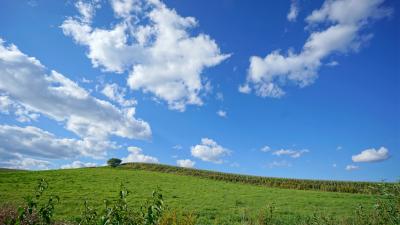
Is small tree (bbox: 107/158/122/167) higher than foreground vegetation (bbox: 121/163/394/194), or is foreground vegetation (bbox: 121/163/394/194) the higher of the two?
small tree (bbox: 107/158/122/167)

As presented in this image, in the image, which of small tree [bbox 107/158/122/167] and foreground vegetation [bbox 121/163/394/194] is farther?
small tree [bbox 107/158/122/167]

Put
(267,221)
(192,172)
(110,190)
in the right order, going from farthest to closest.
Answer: (192,172)
(110,190)
(267,221)

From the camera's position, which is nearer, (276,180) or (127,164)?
(276,180)

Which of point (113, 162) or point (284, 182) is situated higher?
point (113, 162)

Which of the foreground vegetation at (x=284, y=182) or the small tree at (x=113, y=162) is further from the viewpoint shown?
the small tree at (x=113, y=162)

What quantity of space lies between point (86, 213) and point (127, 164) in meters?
83.2

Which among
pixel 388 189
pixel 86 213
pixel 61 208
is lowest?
pixel 61 208

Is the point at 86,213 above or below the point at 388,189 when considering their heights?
below

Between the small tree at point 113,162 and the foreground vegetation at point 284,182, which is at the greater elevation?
the small tree at point 113,162

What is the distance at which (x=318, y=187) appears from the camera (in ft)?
202

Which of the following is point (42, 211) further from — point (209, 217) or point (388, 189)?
point (209, 217)

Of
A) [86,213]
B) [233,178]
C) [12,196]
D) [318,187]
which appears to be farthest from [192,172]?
[86,213]

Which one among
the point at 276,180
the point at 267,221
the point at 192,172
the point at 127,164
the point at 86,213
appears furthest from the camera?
the point at 127,164

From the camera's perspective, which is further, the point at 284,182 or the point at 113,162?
the point at 113,162
